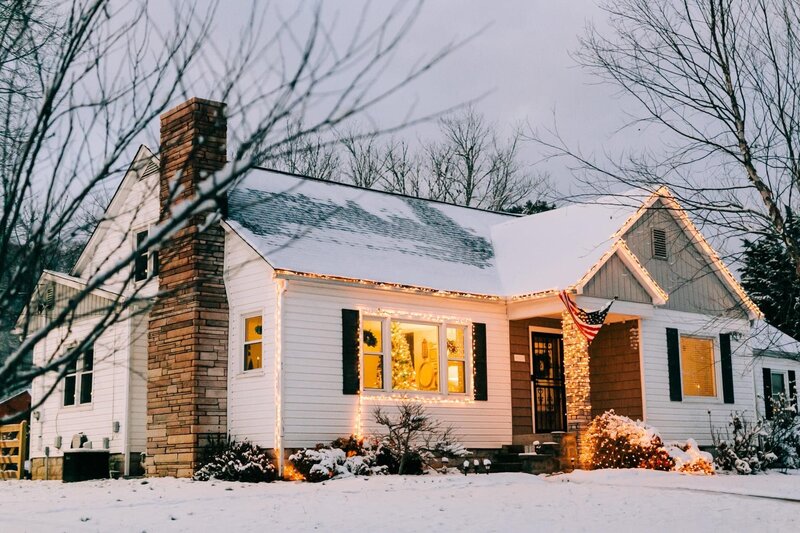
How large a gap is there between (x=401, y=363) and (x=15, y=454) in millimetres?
9968

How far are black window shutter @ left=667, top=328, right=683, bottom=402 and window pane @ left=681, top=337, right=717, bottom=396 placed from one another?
2.08 feet

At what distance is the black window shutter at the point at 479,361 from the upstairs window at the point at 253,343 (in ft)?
15.1

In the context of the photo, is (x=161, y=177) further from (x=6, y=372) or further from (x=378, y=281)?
(x=378, y=281)

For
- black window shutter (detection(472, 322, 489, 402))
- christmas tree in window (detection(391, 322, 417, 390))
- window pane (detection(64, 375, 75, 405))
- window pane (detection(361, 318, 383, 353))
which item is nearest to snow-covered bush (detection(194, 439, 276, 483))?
window pane (detection(361, 318, 383, 353))

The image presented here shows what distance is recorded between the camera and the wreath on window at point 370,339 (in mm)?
18078

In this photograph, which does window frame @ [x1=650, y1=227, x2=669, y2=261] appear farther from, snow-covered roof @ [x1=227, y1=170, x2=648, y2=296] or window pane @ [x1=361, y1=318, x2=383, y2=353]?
window pane @ [x1=361, y1=318, x2=383, y2=353]

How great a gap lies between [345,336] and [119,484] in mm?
4708

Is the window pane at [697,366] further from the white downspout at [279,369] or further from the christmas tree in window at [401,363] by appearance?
the white downspout at [279,369]

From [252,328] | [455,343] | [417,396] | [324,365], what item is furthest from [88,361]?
[455,343]

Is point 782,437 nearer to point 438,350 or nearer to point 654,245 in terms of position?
point 654,245

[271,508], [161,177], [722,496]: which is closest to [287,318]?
[271,508]

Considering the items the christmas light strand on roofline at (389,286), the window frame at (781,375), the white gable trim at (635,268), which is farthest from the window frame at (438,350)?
the window frame at (781,375)

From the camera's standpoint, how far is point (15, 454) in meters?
22.1

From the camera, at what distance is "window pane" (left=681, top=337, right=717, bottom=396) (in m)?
21.6
